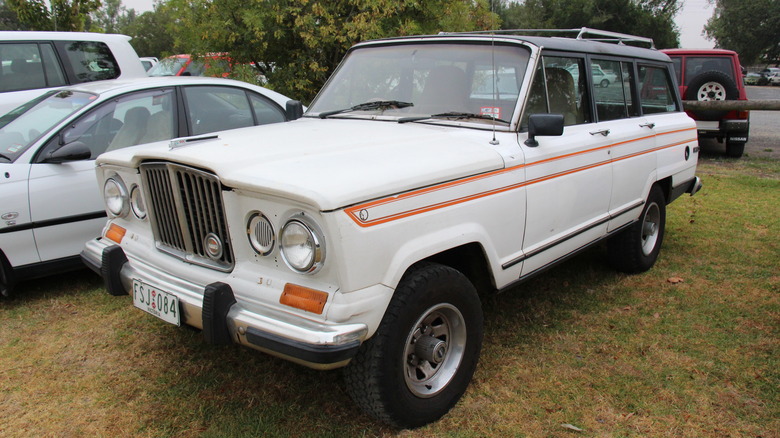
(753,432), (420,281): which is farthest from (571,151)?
(753,432)

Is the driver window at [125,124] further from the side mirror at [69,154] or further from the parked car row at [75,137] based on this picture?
the side mirror at [69,154]

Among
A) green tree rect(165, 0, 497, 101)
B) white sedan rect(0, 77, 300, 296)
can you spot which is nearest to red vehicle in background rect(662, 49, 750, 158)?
green tree rect(165, 0, 497, 101)

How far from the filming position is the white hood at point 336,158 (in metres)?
2.37

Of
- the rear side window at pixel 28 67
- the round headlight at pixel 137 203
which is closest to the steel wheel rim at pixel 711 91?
the rear side window at pixel 28 67

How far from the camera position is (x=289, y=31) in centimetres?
780

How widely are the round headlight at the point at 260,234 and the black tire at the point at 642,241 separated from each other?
3.22m

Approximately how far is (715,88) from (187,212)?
10669 mm

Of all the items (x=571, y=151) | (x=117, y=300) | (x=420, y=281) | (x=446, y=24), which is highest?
(x=446, y=24)

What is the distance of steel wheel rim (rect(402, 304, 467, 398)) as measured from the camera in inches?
111

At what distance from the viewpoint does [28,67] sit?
21.5ft

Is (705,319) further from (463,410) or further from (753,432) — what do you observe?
(463,410)

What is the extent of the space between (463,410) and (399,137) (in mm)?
1462

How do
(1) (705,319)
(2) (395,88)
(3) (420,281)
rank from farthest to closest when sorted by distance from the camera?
(1) (705,319) → (2) (395,88) → (3) (420,281)

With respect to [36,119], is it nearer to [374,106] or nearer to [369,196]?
[374,106]
